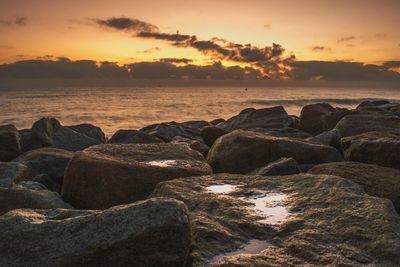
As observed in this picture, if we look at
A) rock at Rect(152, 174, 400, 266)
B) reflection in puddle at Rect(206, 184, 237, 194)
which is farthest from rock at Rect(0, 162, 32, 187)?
reflection in puddle at Rect(206, 184, 237, 194)

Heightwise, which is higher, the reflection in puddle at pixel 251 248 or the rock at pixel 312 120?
the rock at pixel 312 120

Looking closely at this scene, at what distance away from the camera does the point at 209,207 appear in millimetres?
4777

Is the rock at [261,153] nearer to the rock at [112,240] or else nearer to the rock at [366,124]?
the rock at [366,124]

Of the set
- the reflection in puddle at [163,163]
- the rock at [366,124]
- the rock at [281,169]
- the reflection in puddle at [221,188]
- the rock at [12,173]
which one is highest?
the rock at [366,124]

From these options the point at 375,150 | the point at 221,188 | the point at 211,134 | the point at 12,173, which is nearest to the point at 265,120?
the point at 211,134

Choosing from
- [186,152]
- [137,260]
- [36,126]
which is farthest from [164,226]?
[36,126]

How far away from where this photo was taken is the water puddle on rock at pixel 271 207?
4512 mm

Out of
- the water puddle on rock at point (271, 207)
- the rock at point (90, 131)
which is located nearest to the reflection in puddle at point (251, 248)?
the water puddle on rock at point (271, 207)

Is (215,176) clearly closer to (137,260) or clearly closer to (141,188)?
(141,188)

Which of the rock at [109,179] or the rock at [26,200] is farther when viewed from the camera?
the rock at [109,179]

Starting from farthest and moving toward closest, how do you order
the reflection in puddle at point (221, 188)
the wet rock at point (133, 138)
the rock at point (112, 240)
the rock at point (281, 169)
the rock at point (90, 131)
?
the rock at point (90, 131), the wet rock at point (133, 138), the rock at point (281, 169), the reflection in puddle at point (221, 188), the rock at point (112, 240)

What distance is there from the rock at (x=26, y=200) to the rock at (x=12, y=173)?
3.89 ft

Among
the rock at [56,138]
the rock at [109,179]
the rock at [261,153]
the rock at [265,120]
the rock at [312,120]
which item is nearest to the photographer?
the rock at [109,179]

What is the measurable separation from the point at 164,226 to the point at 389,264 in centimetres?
194
